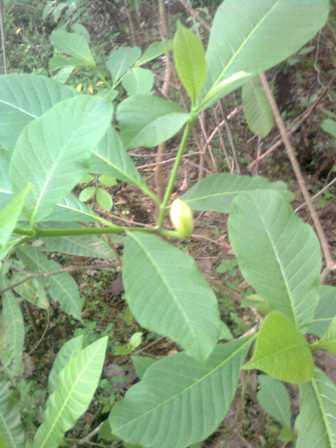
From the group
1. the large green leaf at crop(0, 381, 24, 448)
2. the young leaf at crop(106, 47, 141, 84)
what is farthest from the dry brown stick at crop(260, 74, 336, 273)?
the large green leaf at crop(0, 381, 24, 448)

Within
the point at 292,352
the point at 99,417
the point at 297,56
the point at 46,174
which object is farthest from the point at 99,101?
the point at 297,56

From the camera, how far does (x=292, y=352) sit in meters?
0.55

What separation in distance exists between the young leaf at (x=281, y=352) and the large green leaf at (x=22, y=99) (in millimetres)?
439

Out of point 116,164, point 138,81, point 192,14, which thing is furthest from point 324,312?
point 192,14

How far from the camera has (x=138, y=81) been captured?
104cm

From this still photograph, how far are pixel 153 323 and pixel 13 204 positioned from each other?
0.19 m

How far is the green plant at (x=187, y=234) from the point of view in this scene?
56cm

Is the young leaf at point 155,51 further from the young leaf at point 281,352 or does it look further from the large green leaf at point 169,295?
the young leaf at point 281,352

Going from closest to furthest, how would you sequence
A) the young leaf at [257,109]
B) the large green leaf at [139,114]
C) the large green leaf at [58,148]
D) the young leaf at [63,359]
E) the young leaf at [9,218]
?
the young leaf at [9,218] → the large green leaf at [58,148] → the large green leaf at [139,114] → the young leaf at [63,359] → the young leaf at [257,109]

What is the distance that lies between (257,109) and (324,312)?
2.19 ft

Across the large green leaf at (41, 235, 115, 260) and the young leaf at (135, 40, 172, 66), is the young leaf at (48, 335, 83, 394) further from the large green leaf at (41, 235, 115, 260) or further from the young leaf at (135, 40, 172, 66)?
the young leaf at (135, 40, 172, 66)

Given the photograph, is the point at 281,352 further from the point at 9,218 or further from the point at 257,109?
the point at 257,109

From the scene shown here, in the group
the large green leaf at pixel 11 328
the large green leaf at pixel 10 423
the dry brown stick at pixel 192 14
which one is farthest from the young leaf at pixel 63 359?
the dry brown stick at pixel 192 14

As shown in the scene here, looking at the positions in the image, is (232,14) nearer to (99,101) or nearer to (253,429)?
(99,101)
